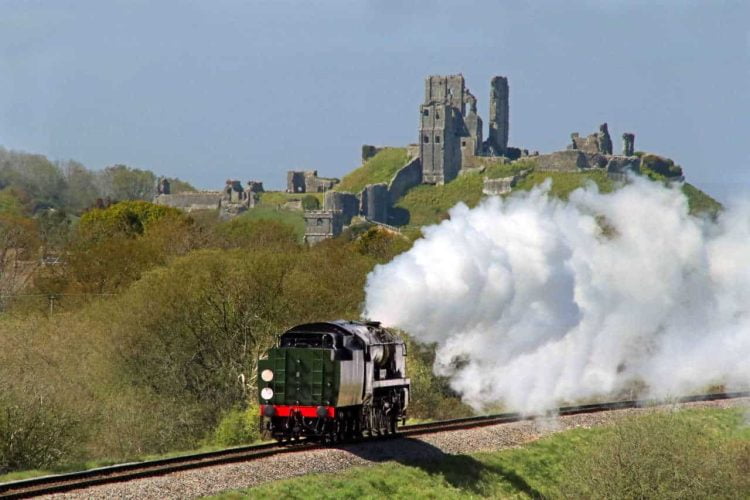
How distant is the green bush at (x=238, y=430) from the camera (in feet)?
182

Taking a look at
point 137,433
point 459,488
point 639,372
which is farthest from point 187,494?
point 639,372

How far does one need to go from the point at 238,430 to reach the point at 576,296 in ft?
48.1

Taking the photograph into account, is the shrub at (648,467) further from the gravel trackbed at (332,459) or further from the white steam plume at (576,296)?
the white steam plume at (576,296)

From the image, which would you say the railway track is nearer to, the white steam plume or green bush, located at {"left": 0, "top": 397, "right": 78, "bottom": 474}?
the white steam plume

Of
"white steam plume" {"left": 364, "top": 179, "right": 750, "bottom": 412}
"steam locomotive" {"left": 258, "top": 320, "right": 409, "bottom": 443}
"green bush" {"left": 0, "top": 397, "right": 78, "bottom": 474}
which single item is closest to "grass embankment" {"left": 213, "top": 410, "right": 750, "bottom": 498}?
"steam locomotive" {"left": 258, "top": 320, "right": 409, "bottom": 443}

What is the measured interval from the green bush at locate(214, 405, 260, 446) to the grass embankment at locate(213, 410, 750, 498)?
10188mm

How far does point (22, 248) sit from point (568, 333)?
281ft

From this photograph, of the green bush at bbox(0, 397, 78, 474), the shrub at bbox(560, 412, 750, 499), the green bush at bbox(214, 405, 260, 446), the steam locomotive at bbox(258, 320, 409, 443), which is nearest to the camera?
the steam locomotive at bbox(258, 320, 409, 443)

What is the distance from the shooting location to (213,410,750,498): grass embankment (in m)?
43.9

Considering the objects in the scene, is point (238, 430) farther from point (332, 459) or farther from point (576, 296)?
point (576, 296)

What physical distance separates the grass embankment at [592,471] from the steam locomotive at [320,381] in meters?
2.01

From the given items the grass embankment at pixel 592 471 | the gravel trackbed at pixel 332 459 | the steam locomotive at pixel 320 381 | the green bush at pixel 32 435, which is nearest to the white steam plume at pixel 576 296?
the gravel trackbed at pixel 332 459

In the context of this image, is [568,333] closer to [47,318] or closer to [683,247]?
[683,247]

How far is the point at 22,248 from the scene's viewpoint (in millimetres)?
133125
